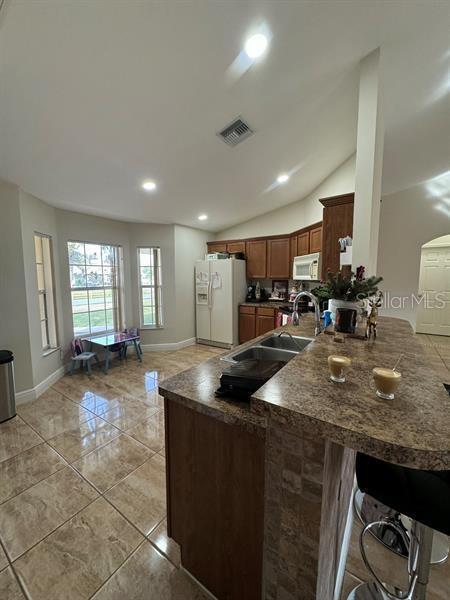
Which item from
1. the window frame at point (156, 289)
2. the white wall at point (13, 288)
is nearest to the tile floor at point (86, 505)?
the white wall at point (13, 288)

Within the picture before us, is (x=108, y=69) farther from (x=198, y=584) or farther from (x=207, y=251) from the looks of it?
(x=207, y=251)

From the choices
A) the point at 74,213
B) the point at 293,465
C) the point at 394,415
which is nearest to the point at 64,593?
the point at 293,465

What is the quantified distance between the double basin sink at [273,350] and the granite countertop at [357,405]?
443 millimetres

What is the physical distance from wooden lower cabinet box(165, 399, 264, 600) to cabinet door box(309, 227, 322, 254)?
3.03 meters

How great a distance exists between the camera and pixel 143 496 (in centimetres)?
169

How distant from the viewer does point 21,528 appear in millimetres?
1474

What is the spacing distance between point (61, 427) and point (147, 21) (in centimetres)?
326

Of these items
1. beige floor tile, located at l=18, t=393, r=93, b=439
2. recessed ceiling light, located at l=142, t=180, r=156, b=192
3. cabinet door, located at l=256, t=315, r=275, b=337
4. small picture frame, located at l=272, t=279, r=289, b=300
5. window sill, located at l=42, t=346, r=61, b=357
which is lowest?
beige floor tile, located at l=18, t=393, r=93, b=439

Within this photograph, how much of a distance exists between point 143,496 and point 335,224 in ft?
9.44

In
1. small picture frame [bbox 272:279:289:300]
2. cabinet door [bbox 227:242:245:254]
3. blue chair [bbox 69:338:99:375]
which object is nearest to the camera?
blue chair [bbox 69:338:99:375]

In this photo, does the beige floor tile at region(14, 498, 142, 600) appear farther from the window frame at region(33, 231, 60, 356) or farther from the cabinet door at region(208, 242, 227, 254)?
the cabinet door at region(208, 242, 227, 254)

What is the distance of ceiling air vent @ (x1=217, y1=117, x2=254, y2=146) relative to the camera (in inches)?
89.3

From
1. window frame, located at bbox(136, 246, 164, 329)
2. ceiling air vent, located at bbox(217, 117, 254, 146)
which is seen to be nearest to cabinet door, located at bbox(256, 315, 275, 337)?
window frame, located at bbox(136, 246, 164, 329)

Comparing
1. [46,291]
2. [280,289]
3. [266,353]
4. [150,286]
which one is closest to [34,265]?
[46,291]
